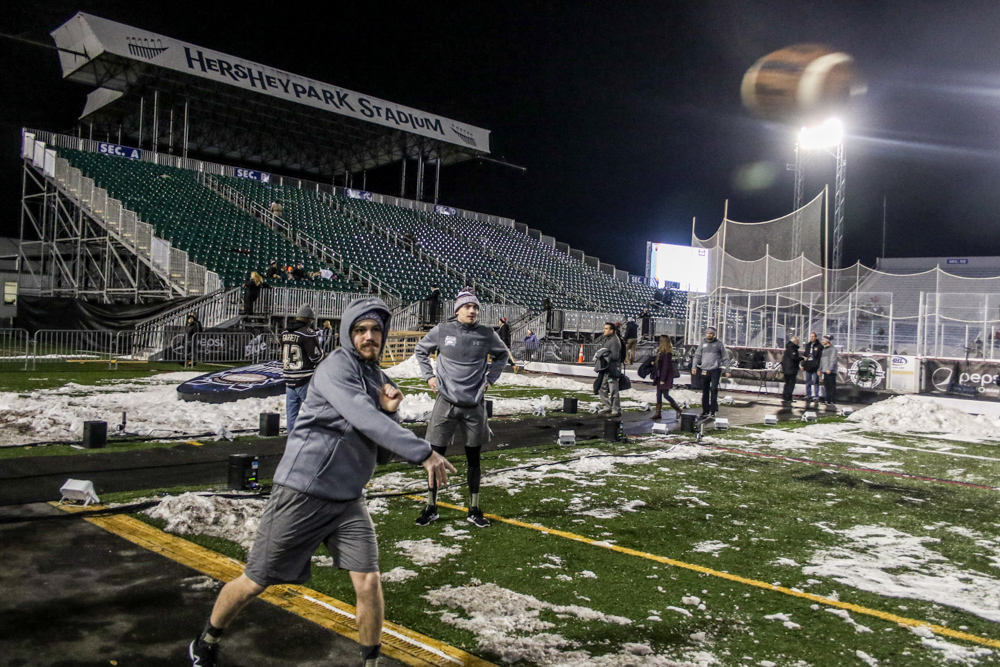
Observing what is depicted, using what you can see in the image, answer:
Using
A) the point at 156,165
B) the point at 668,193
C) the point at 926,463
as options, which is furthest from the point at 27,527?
the point at 668,193

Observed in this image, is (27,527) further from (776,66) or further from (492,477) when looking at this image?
(776,66)

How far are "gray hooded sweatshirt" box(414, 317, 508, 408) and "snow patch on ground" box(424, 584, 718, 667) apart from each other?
1.94 meters

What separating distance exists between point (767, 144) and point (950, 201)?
21.1 metres

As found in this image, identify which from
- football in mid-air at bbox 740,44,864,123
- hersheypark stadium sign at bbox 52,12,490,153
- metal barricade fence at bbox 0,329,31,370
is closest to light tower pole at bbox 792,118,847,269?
football in mid-air at bbox 740,44,864,123

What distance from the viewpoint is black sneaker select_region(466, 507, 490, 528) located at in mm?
5789

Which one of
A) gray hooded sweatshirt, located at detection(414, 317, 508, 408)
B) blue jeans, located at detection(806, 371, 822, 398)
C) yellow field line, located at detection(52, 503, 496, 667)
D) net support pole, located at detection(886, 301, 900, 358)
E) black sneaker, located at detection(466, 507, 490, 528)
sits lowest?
yellow field line, located at detection(52, 503, 496, 667)

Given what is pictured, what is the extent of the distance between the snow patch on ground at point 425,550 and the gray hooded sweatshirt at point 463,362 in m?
1.24

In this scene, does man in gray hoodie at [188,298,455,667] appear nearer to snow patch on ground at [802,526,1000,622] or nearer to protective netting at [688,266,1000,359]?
snow patch on ground at [802,526,1000,622]

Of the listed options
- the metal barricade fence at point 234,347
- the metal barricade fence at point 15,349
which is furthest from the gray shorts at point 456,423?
the metal barricade fence at point 15,349

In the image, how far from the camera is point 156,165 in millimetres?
36906

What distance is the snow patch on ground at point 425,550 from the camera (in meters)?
4.89

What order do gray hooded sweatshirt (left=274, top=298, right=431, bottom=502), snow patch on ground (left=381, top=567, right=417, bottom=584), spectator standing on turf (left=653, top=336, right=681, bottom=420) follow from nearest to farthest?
1. gray hooded sweatshirt (left=274, top=298, right=431, bottom=502)
2. snow patch on ground (left=381, top=567, right=417, bottom=584)
3. spectator standing on turf (left=653, top=336, right=681, bottom=420)

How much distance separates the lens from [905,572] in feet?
16.5

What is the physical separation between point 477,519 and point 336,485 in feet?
9.61
